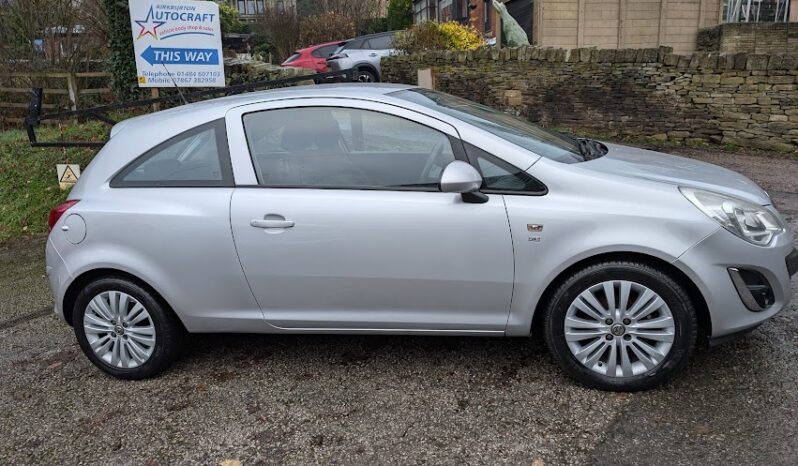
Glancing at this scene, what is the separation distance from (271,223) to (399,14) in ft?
89.8

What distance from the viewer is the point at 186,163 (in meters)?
3.77

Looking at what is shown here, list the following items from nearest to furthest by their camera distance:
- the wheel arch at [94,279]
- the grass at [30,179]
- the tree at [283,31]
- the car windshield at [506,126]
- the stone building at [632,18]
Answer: the car windshield at [506,126]
the wheel arch at [94,279]
the grass at [30,179]
the stone building at [632,18]
the tree at [283,31]

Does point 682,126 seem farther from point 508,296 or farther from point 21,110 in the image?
point 21,110

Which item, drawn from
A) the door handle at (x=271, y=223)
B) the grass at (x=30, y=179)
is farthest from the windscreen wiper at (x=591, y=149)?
the grass at (x=30, y=179)

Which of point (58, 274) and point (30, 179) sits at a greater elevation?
point (58, 274)

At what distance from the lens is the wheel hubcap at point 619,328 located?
10.7 ft

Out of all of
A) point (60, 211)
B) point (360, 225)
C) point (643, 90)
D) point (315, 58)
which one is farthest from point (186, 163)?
point (315, 58)

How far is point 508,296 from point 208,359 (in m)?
1.94

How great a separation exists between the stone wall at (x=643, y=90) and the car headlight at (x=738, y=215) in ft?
25.6

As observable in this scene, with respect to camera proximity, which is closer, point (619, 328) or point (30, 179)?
point (619, 328)

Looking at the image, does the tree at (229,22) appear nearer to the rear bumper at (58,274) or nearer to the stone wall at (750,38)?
the stone wall at (750,38)

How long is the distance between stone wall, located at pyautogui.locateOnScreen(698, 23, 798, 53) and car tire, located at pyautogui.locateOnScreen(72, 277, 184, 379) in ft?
48.0

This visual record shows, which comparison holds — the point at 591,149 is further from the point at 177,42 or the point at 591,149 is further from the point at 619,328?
the point at 177,42

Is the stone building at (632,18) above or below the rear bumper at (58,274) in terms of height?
above
